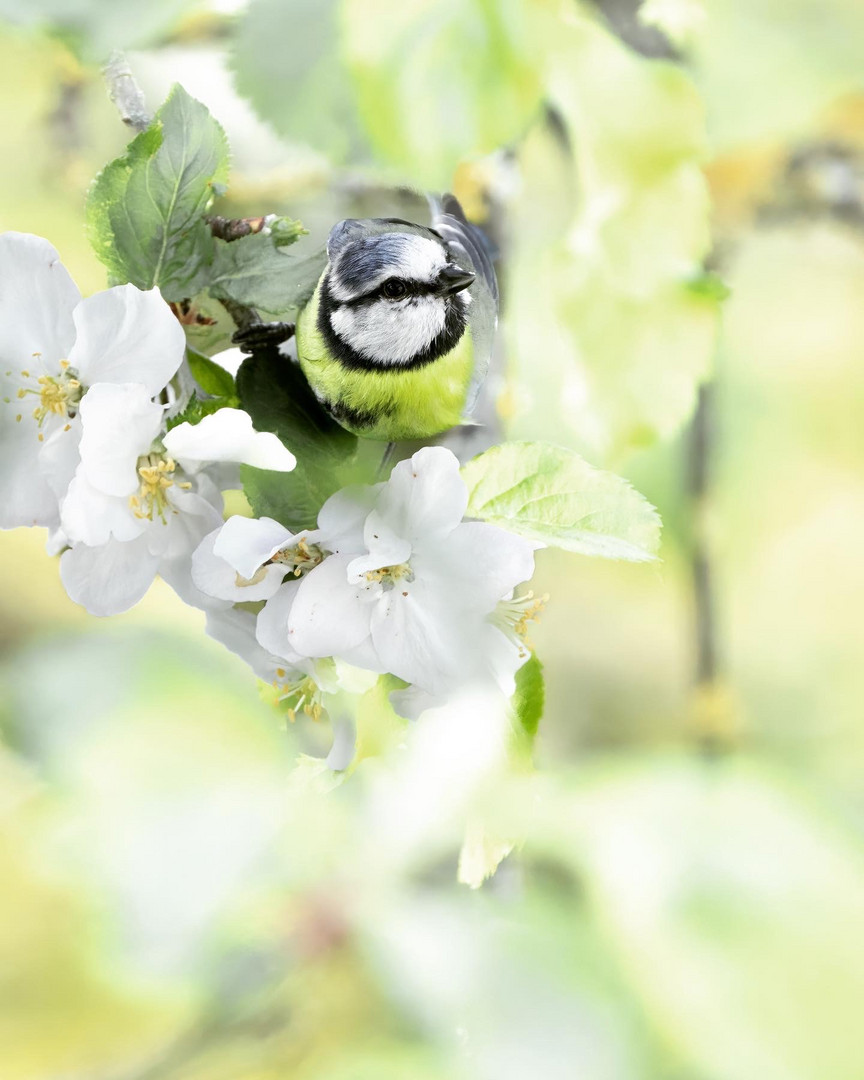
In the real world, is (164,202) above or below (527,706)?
above

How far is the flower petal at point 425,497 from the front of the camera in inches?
7.5

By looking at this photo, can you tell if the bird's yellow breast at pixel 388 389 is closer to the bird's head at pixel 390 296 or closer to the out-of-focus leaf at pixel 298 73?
the bird's head at pixel 390 296

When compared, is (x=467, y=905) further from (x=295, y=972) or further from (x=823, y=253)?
(x=823, y=253)

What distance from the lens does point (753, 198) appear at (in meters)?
0.82

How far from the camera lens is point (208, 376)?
0.69ft

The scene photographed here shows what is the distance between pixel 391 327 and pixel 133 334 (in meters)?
0.13

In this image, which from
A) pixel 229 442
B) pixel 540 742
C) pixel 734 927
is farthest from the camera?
pixel 734 927

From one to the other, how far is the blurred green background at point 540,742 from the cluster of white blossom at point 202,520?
0.20 metres

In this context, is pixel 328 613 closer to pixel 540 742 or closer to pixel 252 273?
pixel 252 273

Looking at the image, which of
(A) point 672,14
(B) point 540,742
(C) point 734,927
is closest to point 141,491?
(B) point 540,742

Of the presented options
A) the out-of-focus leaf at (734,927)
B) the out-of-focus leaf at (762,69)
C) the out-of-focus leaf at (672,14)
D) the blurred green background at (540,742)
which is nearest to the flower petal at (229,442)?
the blurred green background at (540,742)

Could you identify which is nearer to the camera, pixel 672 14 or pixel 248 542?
pixel 248 542

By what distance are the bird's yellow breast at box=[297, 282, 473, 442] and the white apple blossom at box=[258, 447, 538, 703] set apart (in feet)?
→ 0.17

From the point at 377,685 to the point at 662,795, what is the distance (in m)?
0.56
